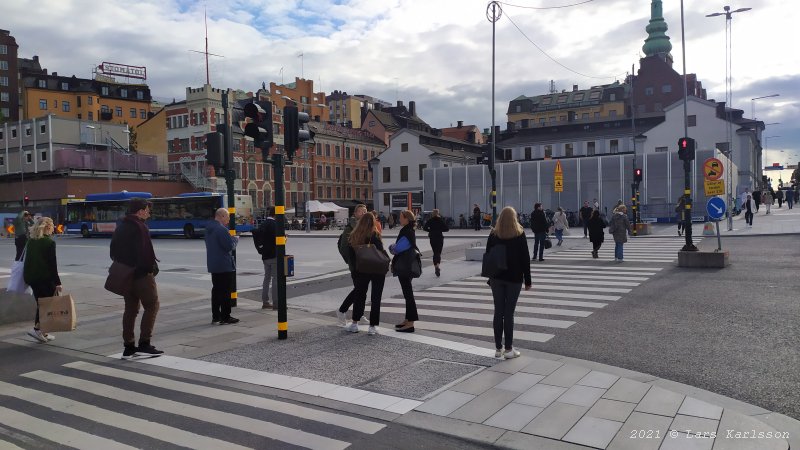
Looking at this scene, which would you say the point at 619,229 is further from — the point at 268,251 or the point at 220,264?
the point at 220,264

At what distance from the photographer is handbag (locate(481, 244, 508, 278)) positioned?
7.01m

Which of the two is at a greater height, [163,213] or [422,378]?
[163,213]

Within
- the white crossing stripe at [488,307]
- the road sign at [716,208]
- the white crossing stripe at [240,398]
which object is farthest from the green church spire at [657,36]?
the white crossing stripe at [240,398]

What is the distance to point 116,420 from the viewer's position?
17.1 feet

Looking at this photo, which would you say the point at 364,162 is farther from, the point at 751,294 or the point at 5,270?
the point at 751,294

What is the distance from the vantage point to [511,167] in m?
48.0

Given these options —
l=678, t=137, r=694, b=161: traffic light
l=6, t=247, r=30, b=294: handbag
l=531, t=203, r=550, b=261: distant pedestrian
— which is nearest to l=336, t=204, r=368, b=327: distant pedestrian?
l=6, t=247, r=30, b=294: handbag

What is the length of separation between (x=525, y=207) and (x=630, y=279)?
1322 inches

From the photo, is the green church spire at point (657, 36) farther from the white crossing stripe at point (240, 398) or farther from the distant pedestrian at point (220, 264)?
the white crossing stripe at point (240, 398)

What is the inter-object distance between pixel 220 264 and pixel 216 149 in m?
2.13

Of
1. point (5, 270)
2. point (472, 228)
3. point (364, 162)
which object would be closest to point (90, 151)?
point (364, 162)

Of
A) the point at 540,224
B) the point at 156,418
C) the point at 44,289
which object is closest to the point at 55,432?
the point at 156,418

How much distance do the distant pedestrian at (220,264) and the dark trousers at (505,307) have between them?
14.6 feet

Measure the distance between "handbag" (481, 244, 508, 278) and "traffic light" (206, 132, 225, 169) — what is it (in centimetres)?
540
